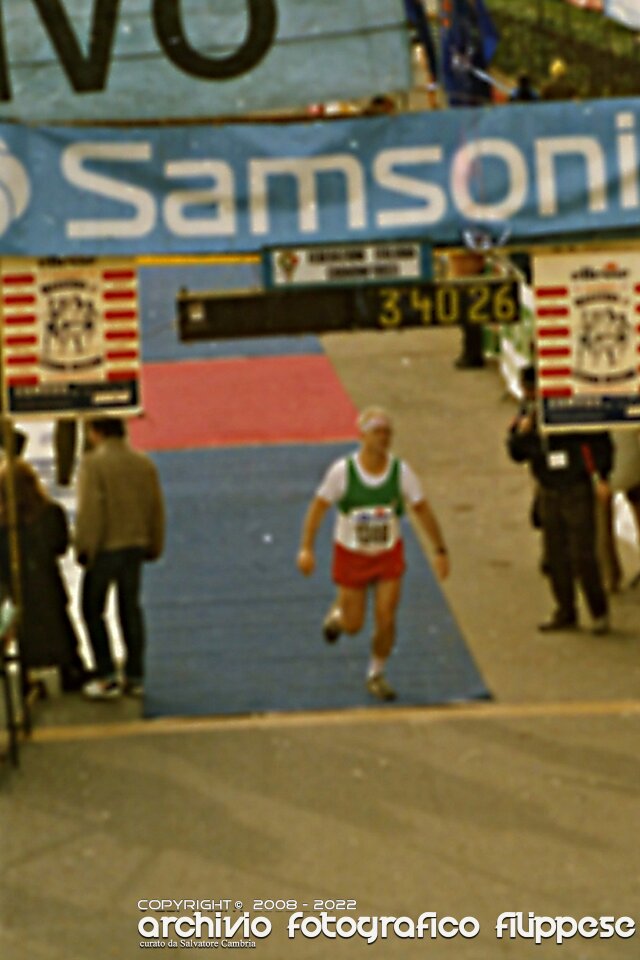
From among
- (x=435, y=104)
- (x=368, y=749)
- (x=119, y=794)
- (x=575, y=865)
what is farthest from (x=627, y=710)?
(x=435, y=104)

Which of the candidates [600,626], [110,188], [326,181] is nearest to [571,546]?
[600,626]

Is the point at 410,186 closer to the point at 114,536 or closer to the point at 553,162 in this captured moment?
the point at 553,162

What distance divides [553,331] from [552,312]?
4.6 inches

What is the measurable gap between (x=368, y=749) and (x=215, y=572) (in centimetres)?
381

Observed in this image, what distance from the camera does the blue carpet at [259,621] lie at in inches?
396

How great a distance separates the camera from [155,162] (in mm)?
8359

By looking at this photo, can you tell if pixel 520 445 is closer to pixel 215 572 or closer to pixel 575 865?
pixel 215 572

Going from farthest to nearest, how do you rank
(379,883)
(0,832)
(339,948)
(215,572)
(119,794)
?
1. (215,572)
2. (119,794)
3. (0,832)
4. (379,883)
5. (339,948)

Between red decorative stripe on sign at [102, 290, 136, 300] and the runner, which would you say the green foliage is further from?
red decorative stripe on sign at [102, 290, 136, 300]

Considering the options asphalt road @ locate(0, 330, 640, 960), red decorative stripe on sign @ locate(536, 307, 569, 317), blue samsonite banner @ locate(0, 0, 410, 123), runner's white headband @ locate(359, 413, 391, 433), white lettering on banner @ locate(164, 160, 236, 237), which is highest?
blue samsonite banner @ locate(0, 0, 410, 123)

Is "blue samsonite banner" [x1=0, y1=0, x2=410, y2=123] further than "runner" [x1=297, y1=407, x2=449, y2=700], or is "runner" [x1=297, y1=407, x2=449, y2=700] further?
"runner" [x1=297, y1=407, x2=449, y2=700]

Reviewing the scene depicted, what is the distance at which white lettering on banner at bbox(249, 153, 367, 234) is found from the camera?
8422mm

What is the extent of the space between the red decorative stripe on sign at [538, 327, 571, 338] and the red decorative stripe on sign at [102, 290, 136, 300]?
2.36 m

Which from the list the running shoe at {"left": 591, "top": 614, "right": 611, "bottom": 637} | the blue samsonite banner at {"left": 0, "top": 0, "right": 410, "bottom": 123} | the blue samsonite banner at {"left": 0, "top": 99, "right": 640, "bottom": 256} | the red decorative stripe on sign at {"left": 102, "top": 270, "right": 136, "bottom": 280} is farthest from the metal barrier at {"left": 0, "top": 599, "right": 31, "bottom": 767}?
the running shoe at {"left": 591, "top": 614, "right": 611, "bottom": 637}
